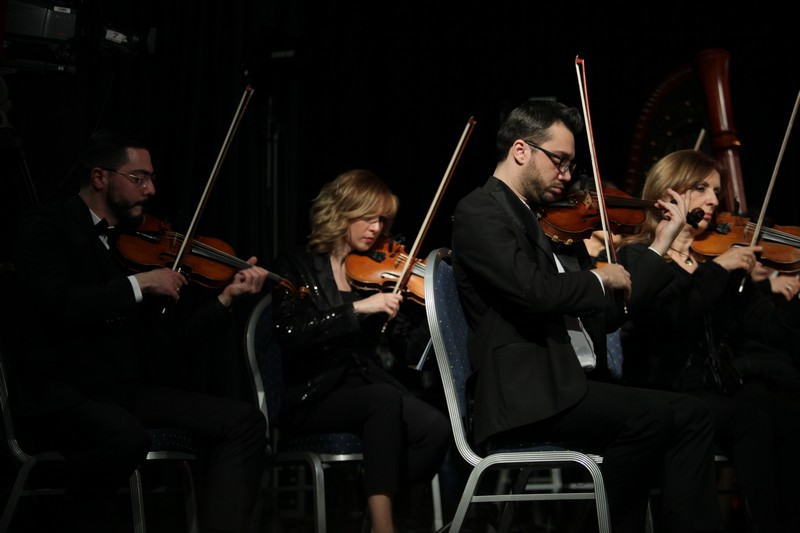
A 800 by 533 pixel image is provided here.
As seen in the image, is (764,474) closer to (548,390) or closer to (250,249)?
(548,390)

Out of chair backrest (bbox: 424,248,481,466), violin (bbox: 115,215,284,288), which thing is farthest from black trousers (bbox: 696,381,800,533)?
violin (bbox: 115,215,284,288)

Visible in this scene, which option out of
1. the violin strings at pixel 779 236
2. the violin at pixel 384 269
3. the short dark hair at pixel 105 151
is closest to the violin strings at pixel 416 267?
the violin at pixel 384 269

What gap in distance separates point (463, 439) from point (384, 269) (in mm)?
1081

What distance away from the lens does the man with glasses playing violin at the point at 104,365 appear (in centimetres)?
230

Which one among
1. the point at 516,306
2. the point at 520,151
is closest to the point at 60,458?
the point at 516,306

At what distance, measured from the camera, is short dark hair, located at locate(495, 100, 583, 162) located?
2471 mm

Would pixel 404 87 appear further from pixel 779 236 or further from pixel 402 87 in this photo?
pixel 779 236

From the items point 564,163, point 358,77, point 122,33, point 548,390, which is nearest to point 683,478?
point 548,390

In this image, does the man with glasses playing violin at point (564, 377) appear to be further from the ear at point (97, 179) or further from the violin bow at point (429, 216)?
the ear at point (97, 179)

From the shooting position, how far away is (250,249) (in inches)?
156

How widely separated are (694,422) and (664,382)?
58 cm

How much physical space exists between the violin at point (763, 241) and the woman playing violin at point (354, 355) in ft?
3.31

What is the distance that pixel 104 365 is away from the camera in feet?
7.96

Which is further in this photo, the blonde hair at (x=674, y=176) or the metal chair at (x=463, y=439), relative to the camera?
the blonde hair at (x=674, y=176)
